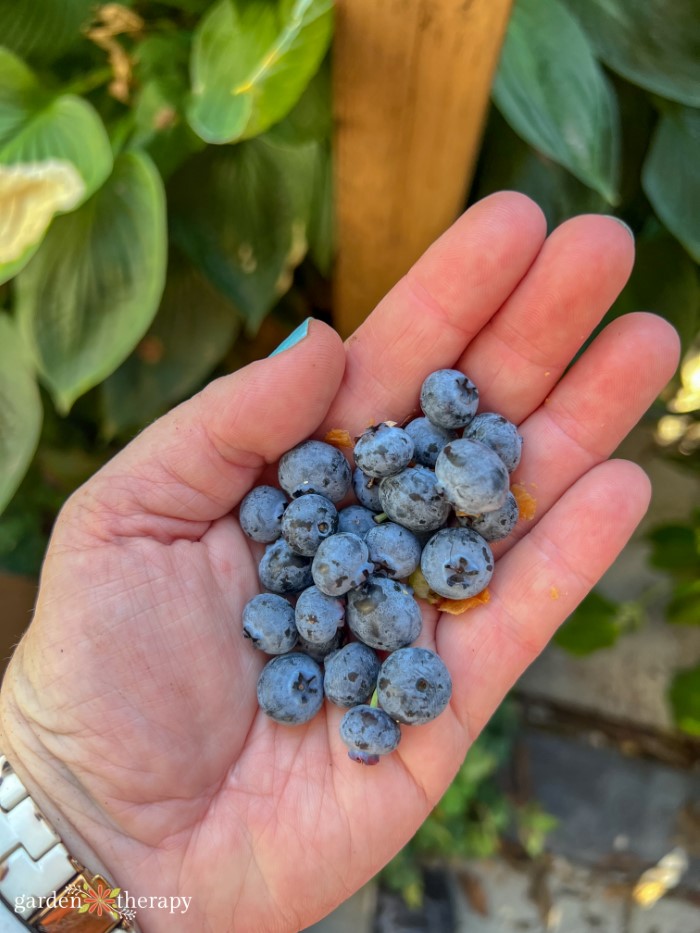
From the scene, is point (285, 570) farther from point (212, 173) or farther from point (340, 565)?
point (212, 173)

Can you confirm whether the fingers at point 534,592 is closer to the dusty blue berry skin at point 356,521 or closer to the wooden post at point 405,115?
the dusty blue berry skin at point 356,521

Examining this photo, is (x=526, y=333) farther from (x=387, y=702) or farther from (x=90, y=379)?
(x=90, y=379)

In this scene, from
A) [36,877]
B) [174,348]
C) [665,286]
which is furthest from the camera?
[174,348]

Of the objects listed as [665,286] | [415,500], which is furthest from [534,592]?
[665,286]

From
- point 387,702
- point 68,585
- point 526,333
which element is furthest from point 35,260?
point 387,702

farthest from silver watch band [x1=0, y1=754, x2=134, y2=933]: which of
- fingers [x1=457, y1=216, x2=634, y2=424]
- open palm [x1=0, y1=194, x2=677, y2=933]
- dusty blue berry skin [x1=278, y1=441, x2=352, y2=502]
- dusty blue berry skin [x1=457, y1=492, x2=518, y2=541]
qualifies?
fingers [x1=457, y1=216, x2=634, y2=424]

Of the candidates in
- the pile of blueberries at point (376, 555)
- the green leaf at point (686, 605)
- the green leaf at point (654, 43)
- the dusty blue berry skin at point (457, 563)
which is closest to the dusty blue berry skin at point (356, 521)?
the pile of blueberries at point (376, 555)
